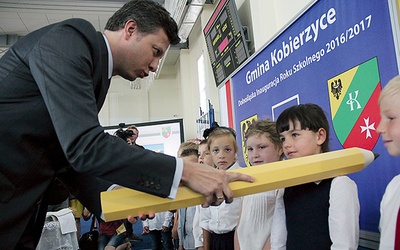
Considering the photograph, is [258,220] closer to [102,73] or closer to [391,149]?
[391,149]

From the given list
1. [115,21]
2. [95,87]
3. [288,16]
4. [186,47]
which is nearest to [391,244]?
[95,87]

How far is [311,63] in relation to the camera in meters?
2.08

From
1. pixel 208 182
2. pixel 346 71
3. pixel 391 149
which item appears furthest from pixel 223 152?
pixel 208 182

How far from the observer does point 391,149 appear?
1054mm

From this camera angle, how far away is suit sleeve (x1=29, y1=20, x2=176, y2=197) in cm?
80

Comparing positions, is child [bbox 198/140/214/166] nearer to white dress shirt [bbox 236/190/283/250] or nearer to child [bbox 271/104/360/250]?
white dress shirt [bbox 236/190/283/250]

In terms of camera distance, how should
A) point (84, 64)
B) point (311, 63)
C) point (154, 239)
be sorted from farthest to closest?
1. point (154, 239)
2. point (311, 63)
3. point (84, 64)

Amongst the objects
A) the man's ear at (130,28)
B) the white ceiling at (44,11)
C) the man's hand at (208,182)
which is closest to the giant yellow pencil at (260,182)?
the man's hand at (208,182)

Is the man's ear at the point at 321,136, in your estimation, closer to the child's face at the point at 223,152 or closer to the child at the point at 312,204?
the child at the point at 312,204

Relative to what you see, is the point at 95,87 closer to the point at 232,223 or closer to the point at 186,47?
the point at 232,223

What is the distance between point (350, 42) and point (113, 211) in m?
1.43

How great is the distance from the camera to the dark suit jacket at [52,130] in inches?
31.6

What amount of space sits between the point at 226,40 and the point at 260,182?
376 cm

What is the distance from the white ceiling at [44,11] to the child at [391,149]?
6485 millimetres
